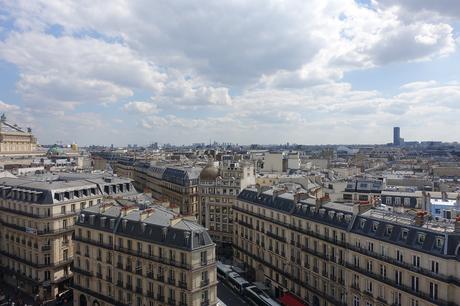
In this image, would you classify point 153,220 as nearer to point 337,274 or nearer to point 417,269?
point 337,274

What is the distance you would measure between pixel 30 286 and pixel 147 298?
87.4 ft

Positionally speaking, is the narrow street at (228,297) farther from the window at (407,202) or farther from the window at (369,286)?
the window at (407,202)

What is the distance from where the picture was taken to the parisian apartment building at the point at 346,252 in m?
39.2

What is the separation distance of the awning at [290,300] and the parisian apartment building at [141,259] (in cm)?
1424

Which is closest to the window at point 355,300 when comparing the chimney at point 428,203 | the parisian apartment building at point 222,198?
the chimney at point 428,203

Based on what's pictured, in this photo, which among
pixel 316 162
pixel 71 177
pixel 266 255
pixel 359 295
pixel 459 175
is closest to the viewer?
pixel 359 295

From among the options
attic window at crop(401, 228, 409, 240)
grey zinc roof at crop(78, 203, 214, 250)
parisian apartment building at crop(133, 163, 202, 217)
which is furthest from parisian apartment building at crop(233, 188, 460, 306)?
parisian apartment building at crop(133, 163, 202, 217)

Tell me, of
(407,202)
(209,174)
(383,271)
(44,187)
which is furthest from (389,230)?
(209,174)

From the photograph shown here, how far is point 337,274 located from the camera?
5175 centimetres

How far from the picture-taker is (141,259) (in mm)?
49406

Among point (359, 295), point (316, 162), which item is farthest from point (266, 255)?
point (316, 162)

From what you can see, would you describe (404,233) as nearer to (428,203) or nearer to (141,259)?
(428,203)

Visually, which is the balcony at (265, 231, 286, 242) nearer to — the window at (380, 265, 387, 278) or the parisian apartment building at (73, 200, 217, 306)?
the parisian apartment building at (73, 200, 217, 306)

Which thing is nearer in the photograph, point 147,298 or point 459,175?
point 147,298
